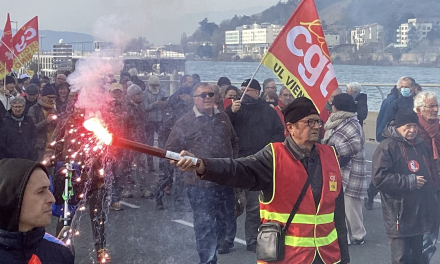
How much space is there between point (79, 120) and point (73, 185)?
62 cm

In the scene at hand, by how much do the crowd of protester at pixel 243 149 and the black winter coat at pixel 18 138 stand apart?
12 millimetres

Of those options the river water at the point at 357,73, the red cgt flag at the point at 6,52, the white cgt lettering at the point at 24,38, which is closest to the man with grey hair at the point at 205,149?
the river water at the point at 357,73

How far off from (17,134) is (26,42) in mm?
7717

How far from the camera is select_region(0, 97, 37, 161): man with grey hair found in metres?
7.37

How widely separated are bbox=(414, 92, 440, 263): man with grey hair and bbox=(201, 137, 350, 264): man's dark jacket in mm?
1959

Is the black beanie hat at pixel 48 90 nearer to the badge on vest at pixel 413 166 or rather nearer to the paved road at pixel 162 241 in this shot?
the paved road at pixel 162 241

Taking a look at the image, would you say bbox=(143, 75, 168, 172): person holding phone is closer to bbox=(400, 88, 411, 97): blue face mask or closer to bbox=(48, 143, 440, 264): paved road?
bbox=(48, 143, 440, 264): paved road

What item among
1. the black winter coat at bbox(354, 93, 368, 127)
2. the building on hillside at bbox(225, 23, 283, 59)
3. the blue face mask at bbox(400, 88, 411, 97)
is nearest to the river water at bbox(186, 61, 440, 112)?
the building on hillside at bbox(225, 23, 283, 59)

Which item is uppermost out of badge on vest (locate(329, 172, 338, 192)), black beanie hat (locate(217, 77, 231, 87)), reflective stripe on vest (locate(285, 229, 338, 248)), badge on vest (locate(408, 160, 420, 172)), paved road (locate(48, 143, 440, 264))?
black beanie hat (locate(217, 77, 231, 87))

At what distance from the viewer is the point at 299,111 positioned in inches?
154

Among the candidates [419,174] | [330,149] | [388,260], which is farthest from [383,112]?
[330,149]

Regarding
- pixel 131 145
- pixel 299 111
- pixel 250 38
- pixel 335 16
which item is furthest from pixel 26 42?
pixel 131 145

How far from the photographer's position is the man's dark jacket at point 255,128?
7.09 meters

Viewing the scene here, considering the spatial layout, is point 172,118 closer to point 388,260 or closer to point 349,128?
point 349,128
